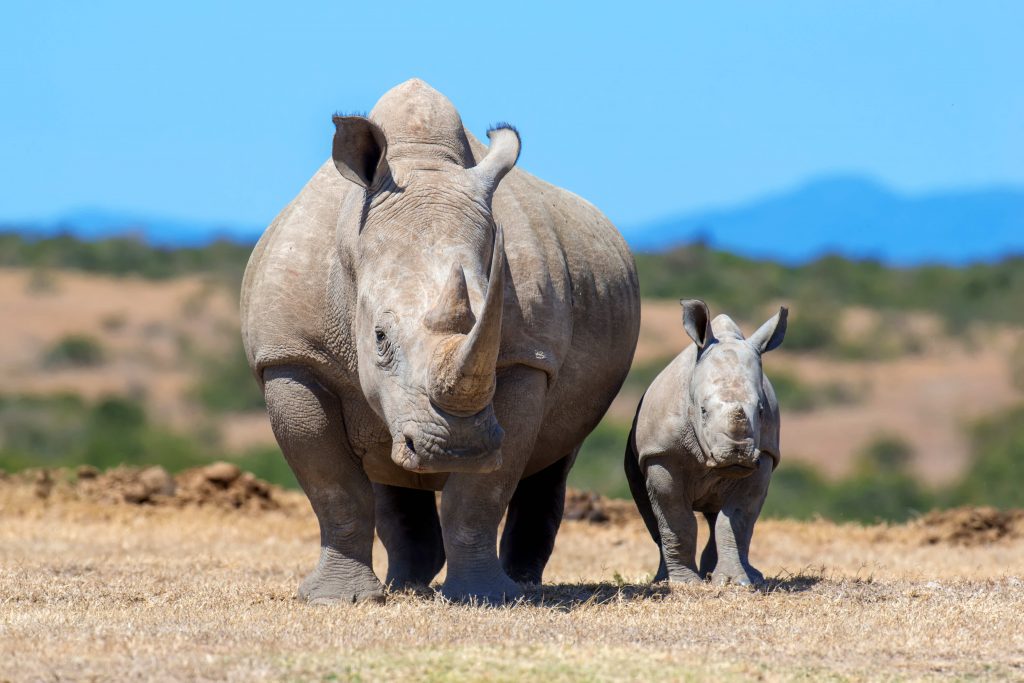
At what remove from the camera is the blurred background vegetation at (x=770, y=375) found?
2675cm

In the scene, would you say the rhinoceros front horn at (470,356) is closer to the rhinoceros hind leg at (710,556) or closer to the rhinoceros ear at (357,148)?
the rhinoceros ear at (357,148)

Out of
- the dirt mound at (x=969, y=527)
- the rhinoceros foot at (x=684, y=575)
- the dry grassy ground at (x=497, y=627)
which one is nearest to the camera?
the dry grassy ground at (x=497, y=627)

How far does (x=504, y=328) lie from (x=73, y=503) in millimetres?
7584

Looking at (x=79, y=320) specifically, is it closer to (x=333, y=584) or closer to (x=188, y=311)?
(x=188, y=311)

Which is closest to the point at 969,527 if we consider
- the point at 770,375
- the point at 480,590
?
the point at 480,590

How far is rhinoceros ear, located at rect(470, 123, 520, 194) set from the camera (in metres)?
8.27

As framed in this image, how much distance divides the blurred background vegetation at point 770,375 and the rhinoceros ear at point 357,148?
9261 mm

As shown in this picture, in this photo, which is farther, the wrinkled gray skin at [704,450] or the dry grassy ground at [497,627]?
the wrinkled gray skin at [704,450]

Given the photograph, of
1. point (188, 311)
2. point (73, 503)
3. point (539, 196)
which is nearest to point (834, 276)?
point (188, 311)

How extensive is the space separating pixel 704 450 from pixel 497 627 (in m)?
2.46

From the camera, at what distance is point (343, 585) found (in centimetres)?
854

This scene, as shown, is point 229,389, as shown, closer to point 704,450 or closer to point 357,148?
point 704,450

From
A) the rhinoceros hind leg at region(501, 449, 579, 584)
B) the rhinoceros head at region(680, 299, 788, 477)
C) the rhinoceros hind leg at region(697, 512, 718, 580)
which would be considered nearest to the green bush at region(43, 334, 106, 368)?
the rhinoceros hind leg at region(501, 449, 579, 584)

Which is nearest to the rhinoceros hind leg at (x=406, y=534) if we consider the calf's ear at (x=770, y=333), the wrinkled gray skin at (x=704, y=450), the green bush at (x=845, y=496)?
the wrinkled gray skin at (x=704, y=450)
